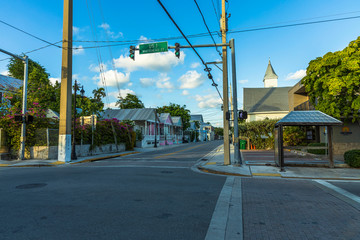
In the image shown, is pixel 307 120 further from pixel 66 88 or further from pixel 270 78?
pixel 270 78

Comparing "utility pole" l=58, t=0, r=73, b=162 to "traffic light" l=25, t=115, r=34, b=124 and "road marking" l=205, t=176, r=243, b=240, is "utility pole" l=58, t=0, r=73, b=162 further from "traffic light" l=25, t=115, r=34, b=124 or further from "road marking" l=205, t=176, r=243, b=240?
"road marking" l=205, t=176, r=243, b=240

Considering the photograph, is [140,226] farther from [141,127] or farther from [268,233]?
[141,127]

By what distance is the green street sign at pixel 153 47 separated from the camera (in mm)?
12002

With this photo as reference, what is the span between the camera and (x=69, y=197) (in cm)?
586

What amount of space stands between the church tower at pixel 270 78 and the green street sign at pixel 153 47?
4489 centimetres

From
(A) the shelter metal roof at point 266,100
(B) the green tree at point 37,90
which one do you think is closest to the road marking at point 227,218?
(B) the green tree at point 37,90

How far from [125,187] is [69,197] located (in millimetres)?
1655

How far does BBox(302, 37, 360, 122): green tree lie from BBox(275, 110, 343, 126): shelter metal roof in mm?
3838

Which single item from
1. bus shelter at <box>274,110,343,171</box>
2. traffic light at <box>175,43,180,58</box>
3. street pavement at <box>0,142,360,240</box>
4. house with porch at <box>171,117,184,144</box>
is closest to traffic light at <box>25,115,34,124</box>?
street pavement at <box>0,142,360,240</box>

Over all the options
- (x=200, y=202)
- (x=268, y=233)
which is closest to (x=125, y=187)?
(x=200, y=202)

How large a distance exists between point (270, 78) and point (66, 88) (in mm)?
46728

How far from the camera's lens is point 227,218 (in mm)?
4484

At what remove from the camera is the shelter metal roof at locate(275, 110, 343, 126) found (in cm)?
1072

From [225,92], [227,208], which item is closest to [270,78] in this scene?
[225,92]
